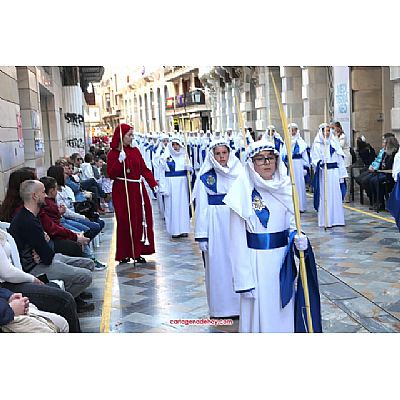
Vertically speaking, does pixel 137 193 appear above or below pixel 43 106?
below

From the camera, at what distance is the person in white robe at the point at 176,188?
10.1 m

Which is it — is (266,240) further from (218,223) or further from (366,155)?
(366,155)

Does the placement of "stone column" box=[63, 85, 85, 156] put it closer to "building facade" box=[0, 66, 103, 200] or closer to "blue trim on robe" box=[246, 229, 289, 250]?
"building facade" box=[0, 66, 103, 200]

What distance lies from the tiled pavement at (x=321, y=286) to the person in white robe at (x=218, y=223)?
254 millimetres

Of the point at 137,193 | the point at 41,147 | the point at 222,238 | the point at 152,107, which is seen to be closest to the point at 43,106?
the point at 41,147

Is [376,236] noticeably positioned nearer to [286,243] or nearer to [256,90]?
[286,243]

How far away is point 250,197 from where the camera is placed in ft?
13.5

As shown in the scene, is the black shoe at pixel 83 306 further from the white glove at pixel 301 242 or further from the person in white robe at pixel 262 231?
the white glove at pixel 301 242

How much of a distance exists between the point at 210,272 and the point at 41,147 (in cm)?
503

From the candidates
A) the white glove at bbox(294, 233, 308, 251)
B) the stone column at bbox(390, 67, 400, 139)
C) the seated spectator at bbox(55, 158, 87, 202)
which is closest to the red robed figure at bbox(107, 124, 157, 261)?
the seated spectator at bbox(55, 158, 87, 202)

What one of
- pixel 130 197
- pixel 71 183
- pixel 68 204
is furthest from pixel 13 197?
pixel 71 183

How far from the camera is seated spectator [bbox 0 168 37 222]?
5445 millimetres

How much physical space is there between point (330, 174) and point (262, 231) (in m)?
6.33

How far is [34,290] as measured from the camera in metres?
4.55
